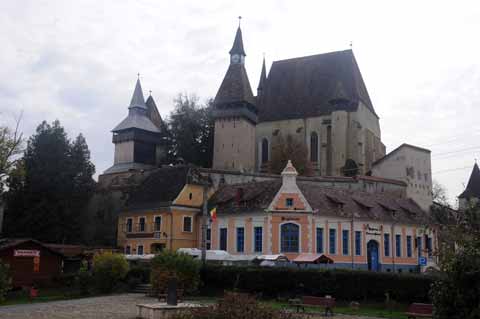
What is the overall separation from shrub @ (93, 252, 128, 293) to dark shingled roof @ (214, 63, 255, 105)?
3728 centimetres

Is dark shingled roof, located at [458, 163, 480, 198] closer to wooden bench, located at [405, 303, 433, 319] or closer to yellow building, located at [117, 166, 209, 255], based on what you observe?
yellow building, located at [117, 166, 209, 255]

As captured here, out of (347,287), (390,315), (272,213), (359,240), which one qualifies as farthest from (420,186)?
(390,315)

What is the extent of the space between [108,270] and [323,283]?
1192cm

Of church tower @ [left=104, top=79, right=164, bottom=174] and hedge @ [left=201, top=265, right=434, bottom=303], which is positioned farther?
church tower @ [left=104, top=79, right=164, bottom=174]

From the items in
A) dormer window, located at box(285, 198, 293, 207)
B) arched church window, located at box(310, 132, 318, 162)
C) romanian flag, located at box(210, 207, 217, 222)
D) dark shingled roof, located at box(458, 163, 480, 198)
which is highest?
arched church window, located at box(310, 132, 318, 162)

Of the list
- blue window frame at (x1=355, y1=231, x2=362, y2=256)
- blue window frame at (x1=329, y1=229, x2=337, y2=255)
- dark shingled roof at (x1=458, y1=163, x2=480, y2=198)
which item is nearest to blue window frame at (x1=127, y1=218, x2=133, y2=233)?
blue window frame at (x1=329, y1=229, x2=337, y2=255)

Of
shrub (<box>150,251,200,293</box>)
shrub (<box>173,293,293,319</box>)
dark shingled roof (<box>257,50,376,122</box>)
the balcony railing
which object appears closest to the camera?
shrub (<box>173,293,293,319</box>)

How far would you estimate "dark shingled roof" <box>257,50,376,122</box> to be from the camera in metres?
69.8

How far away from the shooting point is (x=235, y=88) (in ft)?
222

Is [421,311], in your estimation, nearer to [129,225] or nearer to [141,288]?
[141,288]

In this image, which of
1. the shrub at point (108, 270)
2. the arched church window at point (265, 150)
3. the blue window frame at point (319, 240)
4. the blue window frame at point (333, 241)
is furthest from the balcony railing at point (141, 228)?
the arched church window at point (265, 150)

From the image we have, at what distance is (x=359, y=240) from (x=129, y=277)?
54.4 ft

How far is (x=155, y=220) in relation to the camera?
1766 inches

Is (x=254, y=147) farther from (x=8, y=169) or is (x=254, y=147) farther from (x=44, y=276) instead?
(x=44, y=276)
